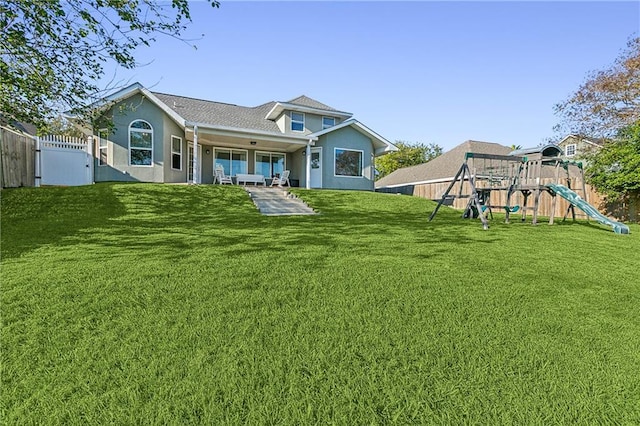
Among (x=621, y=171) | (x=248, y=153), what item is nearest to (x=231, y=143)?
(x=248, y=153)

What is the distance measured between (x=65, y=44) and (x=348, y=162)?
13764 mm

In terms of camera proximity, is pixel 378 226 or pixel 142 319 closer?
pixel 142 319

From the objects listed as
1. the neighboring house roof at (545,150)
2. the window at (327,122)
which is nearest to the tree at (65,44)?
the window at (327,122)

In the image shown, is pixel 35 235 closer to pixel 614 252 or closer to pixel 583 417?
pixel 583 417

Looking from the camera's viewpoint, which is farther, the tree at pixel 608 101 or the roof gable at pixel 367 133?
the roof gable at pixel 367 133

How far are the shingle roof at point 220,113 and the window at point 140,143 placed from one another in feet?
5.71

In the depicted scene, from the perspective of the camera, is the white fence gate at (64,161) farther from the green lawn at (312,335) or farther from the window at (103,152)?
the green lawn at (312,335)

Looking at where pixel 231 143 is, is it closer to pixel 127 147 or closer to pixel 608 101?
pixel 127 147

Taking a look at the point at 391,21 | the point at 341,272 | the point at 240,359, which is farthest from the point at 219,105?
the point at 240,359

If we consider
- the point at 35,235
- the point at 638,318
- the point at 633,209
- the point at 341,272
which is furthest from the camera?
the point at 633,209

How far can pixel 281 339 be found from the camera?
2.54m

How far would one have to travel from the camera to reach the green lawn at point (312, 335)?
193cm

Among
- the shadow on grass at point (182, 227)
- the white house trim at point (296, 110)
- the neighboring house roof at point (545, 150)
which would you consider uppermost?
the white house trim at point (296, 110)

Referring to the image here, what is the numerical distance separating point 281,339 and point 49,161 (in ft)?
47.7
